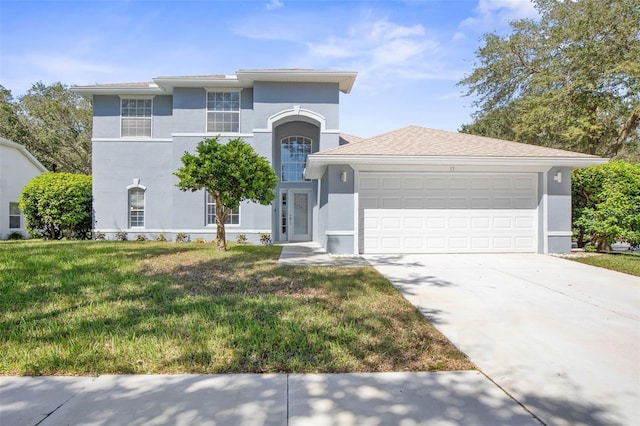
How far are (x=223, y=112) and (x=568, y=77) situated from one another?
16252mm

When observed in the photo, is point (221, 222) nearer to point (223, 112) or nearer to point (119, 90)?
point (223, 112)

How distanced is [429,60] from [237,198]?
8.65 m

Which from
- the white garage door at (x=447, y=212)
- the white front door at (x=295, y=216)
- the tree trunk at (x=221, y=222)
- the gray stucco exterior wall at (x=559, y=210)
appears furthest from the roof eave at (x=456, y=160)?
the white front door at (x=295, y=216)

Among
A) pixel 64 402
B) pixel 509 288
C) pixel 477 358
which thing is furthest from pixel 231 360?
pixel 509 288

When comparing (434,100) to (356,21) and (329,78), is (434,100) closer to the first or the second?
(329,78)

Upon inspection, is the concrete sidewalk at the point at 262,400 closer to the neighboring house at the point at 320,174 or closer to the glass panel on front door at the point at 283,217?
the neighboring house at the point at 320,174

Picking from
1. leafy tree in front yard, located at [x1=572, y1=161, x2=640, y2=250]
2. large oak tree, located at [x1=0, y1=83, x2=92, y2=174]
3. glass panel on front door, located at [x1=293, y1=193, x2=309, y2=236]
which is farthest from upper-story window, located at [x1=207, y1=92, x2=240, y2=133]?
large oak tree, located at [x1=0, y1=83, x2=92, y2=174]

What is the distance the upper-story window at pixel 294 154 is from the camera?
14820mm

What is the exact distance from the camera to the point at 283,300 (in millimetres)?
4984

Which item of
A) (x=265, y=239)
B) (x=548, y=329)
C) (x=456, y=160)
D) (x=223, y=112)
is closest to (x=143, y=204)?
(x=223, y=112)

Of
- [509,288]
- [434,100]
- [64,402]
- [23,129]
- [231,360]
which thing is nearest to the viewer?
[64,402]

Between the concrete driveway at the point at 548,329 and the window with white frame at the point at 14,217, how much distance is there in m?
20.4

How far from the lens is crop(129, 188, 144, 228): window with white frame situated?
→ 47.2 ft

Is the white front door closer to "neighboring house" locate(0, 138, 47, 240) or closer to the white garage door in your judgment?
the white garage door
